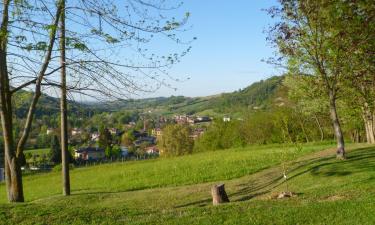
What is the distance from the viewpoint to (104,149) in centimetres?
11638

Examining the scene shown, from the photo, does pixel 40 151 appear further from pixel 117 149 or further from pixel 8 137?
pixel 8 137

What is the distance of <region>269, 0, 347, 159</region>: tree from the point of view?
1861 cm

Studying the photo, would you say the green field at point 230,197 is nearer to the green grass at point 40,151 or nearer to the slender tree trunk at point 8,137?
the slender tree trunk at point 8,137

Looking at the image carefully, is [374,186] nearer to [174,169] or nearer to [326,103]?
[174,169]

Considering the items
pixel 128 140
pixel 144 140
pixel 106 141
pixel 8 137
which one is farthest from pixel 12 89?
pixel 144 140

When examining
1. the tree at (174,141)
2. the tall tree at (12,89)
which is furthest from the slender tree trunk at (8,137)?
the tree at (174,141)

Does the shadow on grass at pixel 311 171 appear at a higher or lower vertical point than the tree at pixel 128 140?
lower

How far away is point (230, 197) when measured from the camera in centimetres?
1752

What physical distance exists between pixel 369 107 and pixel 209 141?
222ft

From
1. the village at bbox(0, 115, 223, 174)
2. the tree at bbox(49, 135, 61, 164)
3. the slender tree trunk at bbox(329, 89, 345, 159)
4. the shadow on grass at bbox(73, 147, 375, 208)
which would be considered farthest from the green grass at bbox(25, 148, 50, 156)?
the slender tree trunk at bbox(329, 89, 345, 159)

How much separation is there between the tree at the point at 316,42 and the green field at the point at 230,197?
3.54 metres

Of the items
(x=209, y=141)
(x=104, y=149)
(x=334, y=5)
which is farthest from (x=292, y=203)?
(x=104, y=149)

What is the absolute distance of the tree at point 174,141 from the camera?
92.7 metres

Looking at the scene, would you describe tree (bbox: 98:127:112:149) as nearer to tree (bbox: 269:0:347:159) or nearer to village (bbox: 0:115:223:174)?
village (bbox: 0:115:223:174)
